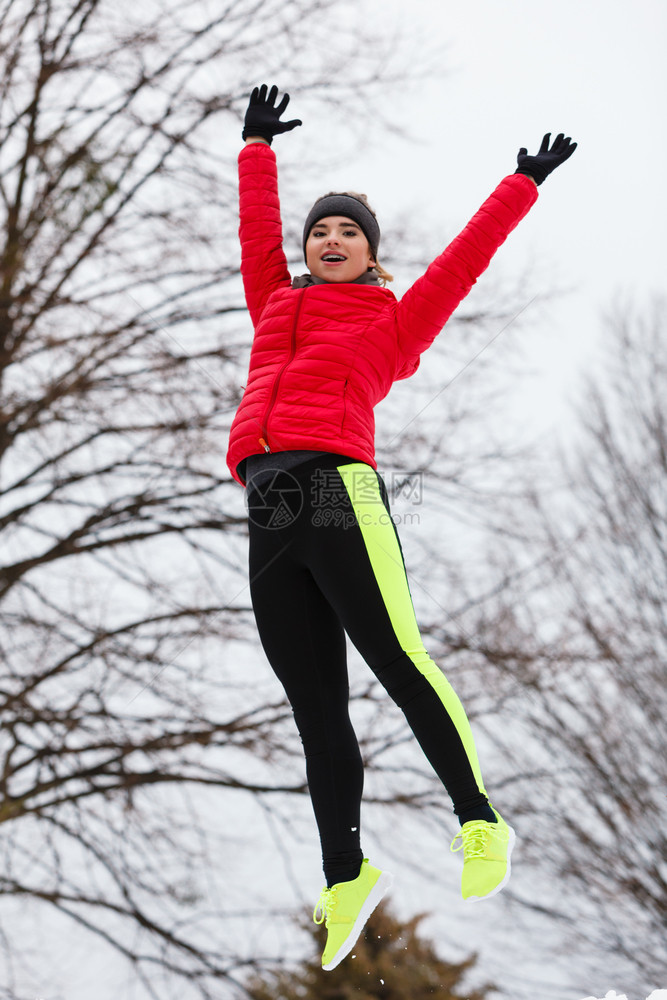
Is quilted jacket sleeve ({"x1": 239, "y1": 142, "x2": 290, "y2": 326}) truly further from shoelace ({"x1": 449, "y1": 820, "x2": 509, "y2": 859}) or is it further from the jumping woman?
shoelace ({"x1": 449, "y1": 820, "x2": 509, "y2": 859})

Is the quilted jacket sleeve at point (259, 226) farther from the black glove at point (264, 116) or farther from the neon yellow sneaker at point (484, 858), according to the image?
the neon yellow sneaker at point (484, 858)

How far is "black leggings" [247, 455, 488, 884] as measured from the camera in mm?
1882

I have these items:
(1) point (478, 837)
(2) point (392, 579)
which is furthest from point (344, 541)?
(1) point (478, 837)

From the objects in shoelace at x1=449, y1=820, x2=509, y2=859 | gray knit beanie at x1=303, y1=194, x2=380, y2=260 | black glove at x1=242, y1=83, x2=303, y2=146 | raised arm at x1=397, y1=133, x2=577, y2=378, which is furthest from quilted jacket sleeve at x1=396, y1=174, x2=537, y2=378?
shoelace at x1=449, y1=820, x2=509, y2=859

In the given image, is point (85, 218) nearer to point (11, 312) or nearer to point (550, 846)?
point (11, 312)

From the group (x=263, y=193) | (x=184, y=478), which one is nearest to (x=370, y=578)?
(x=263, y=193)

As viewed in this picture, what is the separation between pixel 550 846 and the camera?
6.23 meters

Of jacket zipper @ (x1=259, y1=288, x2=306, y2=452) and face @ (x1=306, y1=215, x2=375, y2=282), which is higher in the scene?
face @ (x1=306, y1=215, x2=375, y2=282)

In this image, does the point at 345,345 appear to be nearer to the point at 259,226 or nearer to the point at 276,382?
the point at 276,382

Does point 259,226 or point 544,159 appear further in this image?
point 259,226

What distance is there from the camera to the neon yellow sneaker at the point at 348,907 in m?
1.94

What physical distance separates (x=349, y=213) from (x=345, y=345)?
0.43 m

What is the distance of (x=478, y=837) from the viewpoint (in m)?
1.84

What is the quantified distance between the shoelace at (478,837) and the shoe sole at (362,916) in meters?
0.23
